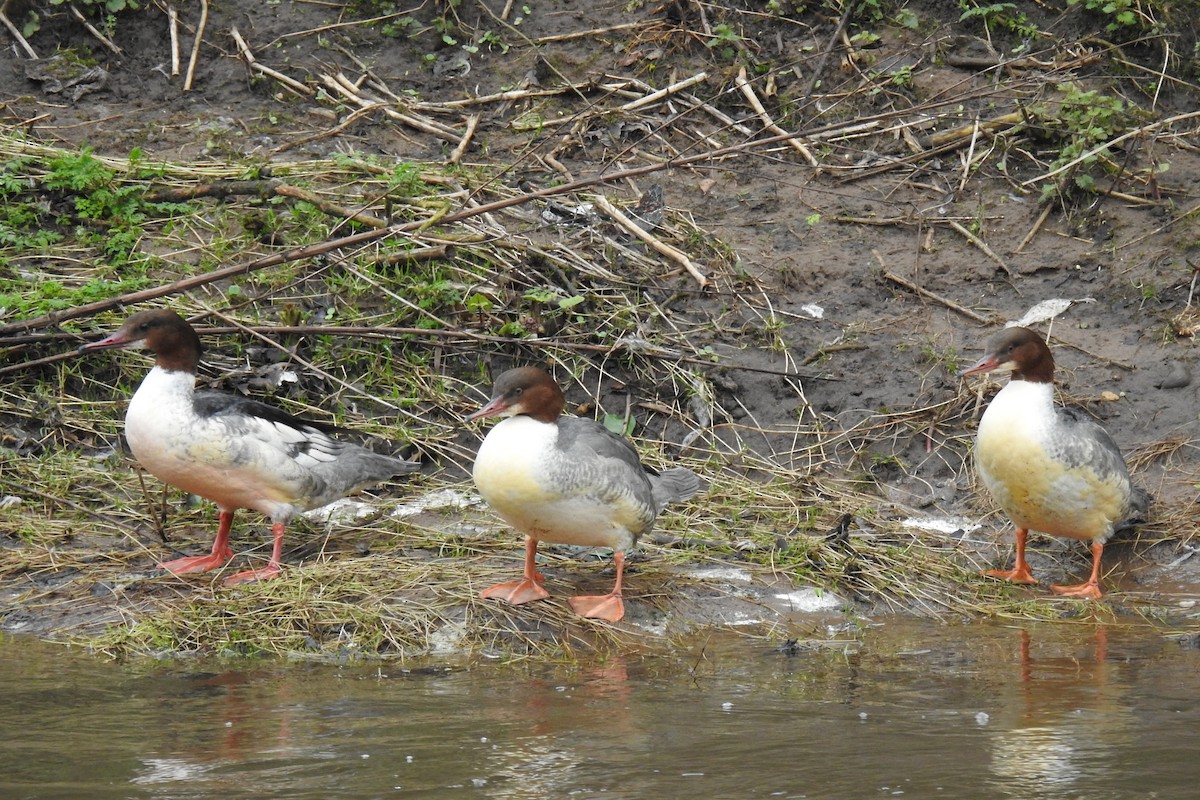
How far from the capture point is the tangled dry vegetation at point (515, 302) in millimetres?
6062

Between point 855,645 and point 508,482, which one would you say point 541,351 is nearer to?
point 508,482

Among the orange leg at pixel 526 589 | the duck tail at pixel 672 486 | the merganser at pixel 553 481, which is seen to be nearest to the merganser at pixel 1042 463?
the duck tail at pixel 672 486

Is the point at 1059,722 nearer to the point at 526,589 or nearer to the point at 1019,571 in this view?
the point at 1019,571

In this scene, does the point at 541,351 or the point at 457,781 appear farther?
the point at 541,351

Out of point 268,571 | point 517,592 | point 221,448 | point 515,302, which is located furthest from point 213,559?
point 515,302

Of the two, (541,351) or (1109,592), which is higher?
(541,351)

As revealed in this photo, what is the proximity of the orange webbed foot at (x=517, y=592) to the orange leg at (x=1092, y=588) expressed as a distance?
2264mm

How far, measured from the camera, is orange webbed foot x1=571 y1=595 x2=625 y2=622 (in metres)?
5.67

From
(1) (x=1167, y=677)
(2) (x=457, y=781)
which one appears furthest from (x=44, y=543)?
(1) (x=1167, y=677)

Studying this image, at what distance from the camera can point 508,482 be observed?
553cm

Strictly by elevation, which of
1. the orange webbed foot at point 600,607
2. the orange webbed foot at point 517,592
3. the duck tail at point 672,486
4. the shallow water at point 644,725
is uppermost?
the duck tail at point 672,486

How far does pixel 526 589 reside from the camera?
19.0ft

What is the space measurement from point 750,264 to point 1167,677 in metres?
4.03

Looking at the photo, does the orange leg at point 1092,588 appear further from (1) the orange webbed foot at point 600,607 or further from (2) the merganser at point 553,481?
(1) the orange webbed foot at point 600,607
